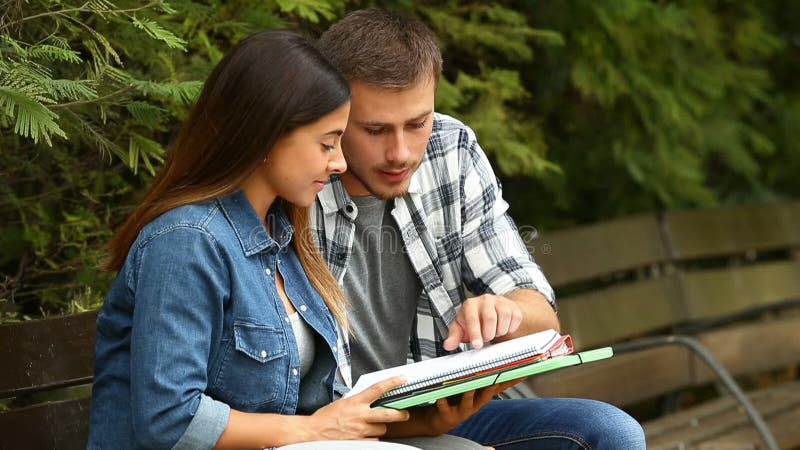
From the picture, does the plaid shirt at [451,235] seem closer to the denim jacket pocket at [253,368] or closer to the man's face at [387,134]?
the man's face at [387,134]

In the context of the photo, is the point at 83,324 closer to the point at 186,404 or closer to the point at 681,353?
the point at 186,404

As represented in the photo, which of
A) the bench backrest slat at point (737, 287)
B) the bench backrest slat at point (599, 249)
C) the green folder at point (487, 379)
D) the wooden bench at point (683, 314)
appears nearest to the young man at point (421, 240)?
the green folder at point (487, 379)

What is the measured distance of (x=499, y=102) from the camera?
4.32m

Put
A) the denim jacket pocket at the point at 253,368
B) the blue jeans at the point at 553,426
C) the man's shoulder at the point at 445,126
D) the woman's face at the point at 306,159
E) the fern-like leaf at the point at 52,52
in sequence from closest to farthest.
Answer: the denim jacket pocket at the point at 253,368 < the woman's face at the point at 306,159 < the fern-like leaf at the point at 52,52 < the blue jeans at the point at 553,426 < the man's shoulder at the point at 445,126

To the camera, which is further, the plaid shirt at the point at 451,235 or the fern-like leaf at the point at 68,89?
the plaid shirt at the point at 451,235

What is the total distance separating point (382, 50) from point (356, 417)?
3.19 feet

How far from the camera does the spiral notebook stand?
7.88ft

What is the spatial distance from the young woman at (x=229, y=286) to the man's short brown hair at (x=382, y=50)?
44cm

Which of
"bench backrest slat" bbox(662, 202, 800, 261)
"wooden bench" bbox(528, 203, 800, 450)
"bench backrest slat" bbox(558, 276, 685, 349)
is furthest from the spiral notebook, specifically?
"bench backrest slat" bbox(662, 202, 800, 261)

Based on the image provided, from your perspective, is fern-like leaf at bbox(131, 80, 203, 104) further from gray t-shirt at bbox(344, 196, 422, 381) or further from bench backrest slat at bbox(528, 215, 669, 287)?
bench backrest slat at bbox(528, 215, 669, 287)

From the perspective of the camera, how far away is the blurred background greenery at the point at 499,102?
293 centimetres

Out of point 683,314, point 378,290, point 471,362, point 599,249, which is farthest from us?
point 683,314

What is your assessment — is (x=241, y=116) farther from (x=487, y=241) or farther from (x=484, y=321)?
(x=487, y=241)

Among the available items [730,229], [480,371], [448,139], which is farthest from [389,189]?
[730,229]
